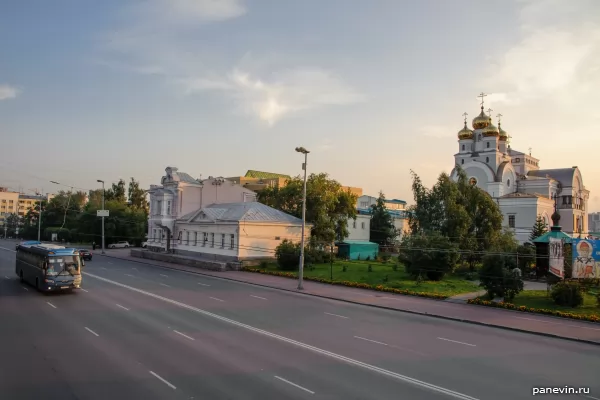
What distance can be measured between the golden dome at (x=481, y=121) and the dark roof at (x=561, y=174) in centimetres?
1263

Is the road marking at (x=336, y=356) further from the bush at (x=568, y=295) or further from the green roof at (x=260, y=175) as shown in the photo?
the green roof at (x=260, y=175)

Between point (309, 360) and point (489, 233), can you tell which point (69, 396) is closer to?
point (309, 360)

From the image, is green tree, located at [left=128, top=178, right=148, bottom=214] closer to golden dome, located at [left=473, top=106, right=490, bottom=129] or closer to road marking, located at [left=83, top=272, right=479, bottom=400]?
golden dome, located at [left=473, top=106, right=490, bottom=129]

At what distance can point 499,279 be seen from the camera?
26.2 meters

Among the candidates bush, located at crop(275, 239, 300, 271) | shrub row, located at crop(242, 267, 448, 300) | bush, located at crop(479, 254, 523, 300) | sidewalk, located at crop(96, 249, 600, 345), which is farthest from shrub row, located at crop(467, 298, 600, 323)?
bush, located at crop(275, 239, 300, 271)

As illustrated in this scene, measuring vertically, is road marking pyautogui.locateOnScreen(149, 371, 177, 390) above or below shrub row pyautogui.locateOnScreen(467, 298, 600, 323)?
above

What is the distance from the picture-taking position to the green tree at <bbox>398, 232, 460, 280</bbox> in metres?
33.8

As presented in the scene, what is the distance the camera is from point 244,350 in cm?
1434

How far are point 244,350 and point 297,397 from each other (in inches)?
173

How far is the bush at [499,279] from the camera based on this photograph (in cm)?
2602

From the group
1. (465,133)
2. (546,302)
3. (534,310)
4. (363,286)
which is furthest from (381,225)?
(534,310)

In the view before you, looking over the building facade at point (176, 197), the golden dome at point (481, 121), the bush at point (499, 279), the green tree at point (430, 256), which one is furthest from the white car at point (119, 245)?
the bush at point (499, 279)

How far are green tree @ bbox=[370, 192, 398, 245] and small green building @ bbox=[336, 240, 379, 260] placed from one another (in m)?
14.7
